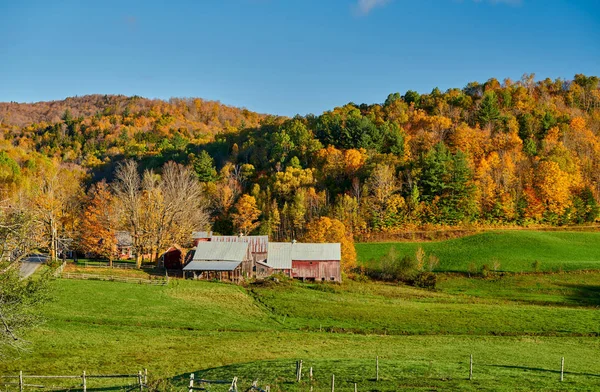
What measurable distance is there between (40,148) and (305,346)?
165 metres

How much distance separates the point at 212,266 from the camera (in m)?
65.2

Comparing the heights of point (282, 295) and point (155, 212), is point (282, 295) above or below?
below

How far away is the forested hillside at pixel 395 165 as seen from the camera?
309 ft

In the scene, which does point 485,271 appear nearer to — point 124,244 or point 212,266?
point 212,266

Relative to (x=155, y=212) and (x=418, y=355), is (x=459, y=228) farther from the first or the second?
(x=418, y=355)

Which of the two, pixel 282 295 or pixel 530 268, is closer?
pixel 282 295

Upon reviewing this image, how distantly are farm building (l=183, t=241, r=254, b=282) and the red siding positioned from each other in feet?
20.4

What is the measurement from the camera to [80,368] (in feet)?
92.0

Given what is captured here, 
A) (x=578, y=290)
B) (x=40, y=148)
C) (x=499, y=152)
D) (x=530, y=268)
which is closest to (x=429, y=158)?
(x=499, y=152)

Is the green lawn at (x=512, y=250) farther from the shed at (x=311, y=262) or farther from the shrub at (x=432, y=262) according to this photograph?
the shed at (x=311, y=262)

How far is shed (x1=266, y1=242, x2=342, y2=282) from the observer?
70000 mm

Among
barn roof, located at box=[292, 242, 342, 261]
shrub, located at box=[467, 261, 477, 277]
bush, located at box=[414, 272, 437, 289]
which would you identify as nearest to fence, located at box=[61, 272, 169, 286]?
barn roof, located at box=[292, 242, 342, 261]

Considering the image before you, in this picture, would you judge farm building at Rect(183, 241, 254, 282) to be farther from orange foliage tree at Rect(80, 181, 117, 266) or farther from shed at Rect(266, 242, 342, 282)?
orange foliage tree at Rect(80, 181, 117, 266)

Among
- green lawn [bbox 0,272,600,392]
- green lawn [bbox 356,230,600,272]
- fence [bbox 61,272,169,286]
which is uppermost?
green lawn [bbox 356,230,600,272]
